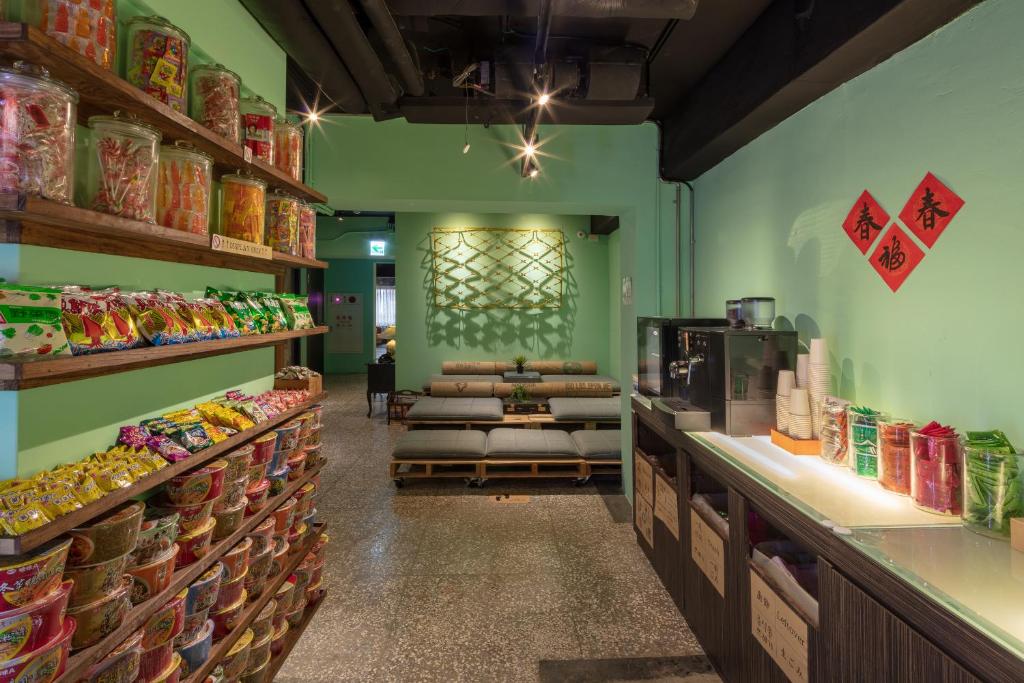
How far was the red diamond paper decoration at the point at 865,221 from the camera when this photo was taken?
201 centimetres

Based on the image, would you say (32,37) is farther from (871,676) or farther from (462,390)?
(462,390)

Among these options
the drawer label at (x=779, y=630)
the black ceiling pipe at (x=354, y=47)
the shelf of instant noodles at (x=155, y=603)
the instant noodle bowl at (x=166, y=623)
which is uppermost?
the black ceiling pipe at (x=354, y=47)

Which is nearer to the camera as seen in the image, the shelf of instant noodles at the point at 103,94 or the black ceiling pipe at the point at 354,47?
the shelf of instant noodles at the point at 103,94

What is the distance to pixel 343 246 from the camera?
38.5 feet

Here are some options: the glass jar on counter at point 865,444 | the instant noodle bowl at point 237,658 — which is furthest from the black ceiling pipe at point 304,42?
the glass jar on counter at point 865,444

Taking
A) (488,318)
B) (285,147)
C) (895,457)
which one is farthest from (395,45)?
(488,318)

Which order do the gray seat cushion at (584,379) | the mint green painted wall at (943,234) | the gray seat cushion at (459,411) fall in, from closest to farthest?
the mint green painted wall at (943,234) → the gray seat cushion at (459,411) → the gray seat cushion at (584,379)

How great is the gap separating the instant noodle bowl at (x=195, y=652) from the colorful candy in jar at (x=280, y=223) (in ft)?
4.82

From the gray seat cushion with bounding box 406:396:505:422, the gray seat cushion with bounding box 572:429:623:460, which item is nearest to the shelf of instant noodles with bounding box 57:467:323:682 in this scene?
the gray seat cushion with bounding box 572:429:623:460

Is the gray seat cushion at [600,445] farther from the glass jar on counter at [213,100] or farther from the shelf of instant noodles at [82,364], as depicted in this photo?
the glass jar on counter at [213,100]

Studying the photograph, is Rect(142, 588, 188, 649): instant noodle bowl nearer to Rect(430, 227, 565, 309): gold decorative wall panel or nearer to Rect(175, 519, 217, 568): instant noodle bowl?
Rect(175, 519, 217, 568): instant noodle bowl

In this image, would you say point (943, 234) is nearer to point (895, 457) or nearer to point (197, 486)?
point (895, 457)

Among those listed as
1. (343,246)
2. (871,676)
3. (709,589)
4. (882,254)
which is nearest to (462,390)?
(709,589)

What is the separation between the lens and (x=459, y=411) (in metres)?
5.31
